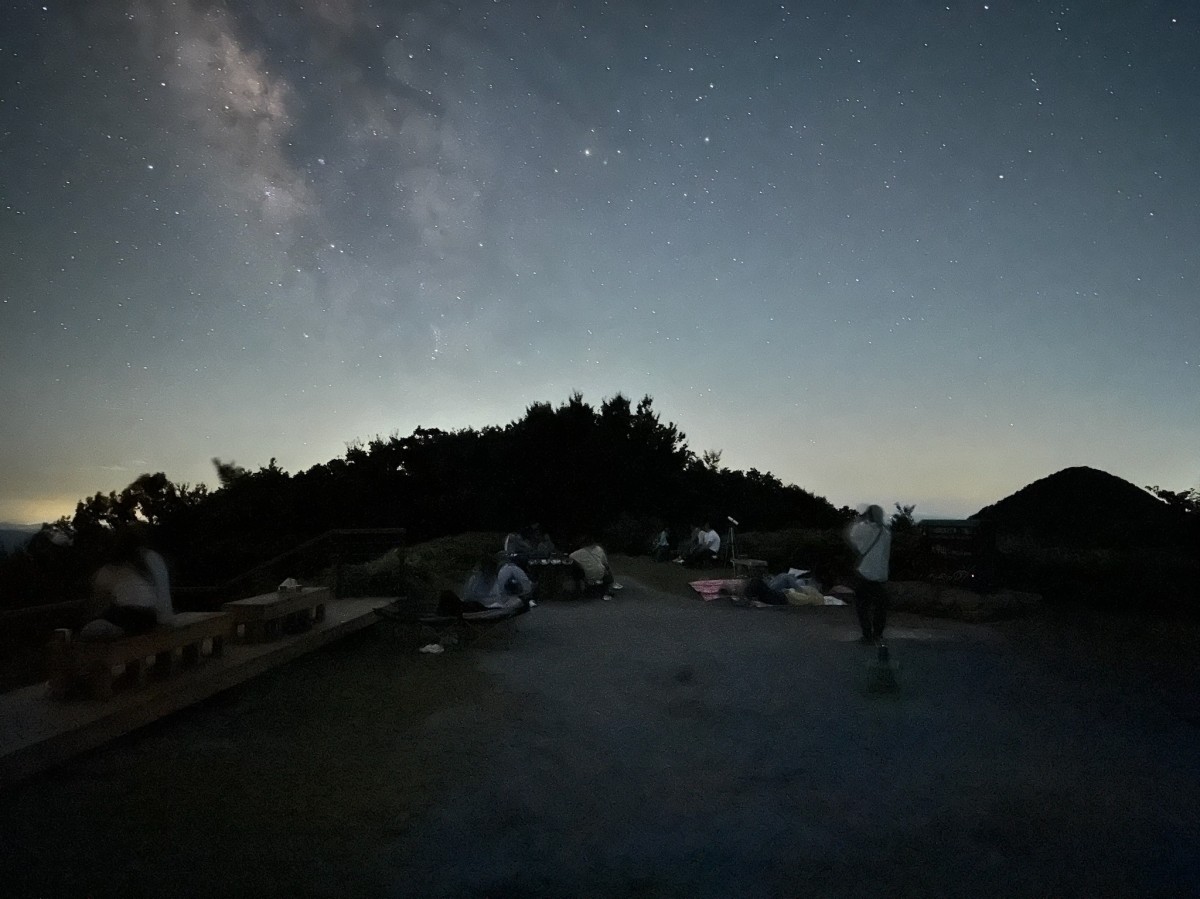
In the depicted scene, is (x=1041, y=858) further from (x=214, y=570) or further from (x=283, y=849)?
(x=214, y=570)

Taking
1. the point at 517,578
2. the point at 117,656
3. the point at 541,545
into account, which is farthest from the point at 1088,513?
the point at 117,656

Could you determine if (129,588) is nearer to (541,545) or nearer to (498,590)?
(498,590)

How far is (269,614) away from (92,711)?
3075 millimetres

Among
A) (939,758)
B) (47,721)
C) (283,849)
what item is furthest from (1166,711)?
(47,721)

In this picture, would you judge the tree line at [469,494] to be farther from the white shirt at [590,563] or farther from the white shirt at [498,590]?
the white shirt at [498,590]

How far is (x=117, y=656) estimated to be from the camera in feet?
19.3

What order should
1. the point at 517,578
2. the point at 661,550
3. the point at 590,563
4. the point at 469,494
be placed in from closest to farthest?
the point at 517,578 → the point at 590,563 → the point at 661,550 → the point at 469,494

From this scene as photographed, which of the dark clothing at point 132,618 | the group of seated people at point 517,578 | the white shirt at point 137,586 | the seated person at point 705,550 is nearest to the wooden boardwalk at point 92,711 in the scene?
the dark clothing at point 132,618

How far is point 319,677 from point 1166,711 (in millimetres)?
7513

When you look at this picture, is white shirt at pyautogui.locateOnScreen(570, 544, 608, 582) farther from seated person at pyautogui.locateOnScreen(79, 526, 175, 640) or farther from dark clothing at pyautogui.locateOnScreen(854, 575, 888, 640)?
seated person at pyautogui.locateOnScreen(79, 526, 175, 640)

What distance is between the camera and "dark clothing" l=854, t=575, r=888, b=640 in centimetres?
952

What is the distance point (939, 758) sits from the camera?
16.9 ft

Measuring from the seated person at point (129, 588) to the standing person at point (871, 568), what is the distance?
24.0 ft

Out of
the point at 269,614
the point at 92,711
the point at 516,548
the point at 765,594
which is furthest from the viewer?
the point at 516,548
